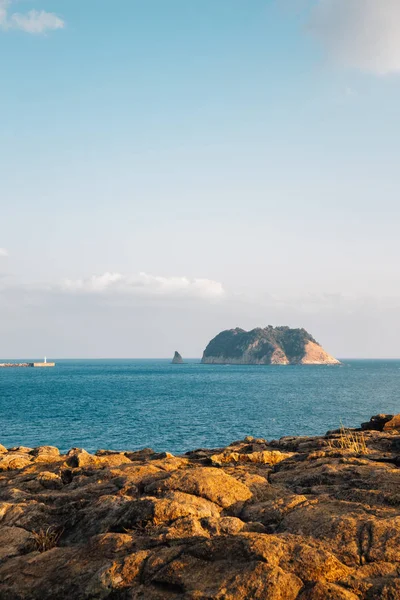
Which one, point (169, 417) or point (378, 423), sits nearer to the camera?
point (378, 423)

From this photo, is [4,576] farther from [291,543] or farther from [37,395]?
[37,395]

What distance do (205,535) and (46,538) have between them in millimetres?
3701

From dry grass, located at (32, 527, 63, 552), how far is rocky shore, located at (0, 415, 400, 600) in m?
0.03

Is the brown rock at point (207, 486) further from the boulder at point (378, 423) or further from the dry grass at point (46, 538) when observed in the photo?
the boulder at point (378, 423)

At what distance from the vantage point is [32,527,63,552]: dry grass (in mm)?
10594

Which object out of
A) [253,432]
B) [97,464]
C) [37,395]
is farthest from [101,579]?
[37,395]

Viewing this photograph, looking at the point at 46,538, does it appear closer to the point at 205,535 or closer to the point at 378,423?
the point at 205,535

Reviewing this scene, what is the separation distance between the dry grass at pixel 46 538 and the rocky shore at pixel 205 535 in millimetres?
27

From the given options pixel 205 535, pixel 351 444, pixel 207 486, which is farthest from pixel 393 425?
pixel 205 535

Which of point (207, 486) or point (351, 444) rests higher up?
point (207, 486)

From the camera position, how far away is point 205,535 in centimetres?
973

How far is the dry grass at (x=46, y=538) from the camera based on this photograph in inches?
417

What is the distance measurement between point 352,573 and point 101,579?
420 centimetres

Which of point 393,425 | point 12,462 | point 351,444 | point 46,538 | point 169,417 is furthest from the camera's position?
point 169,417
